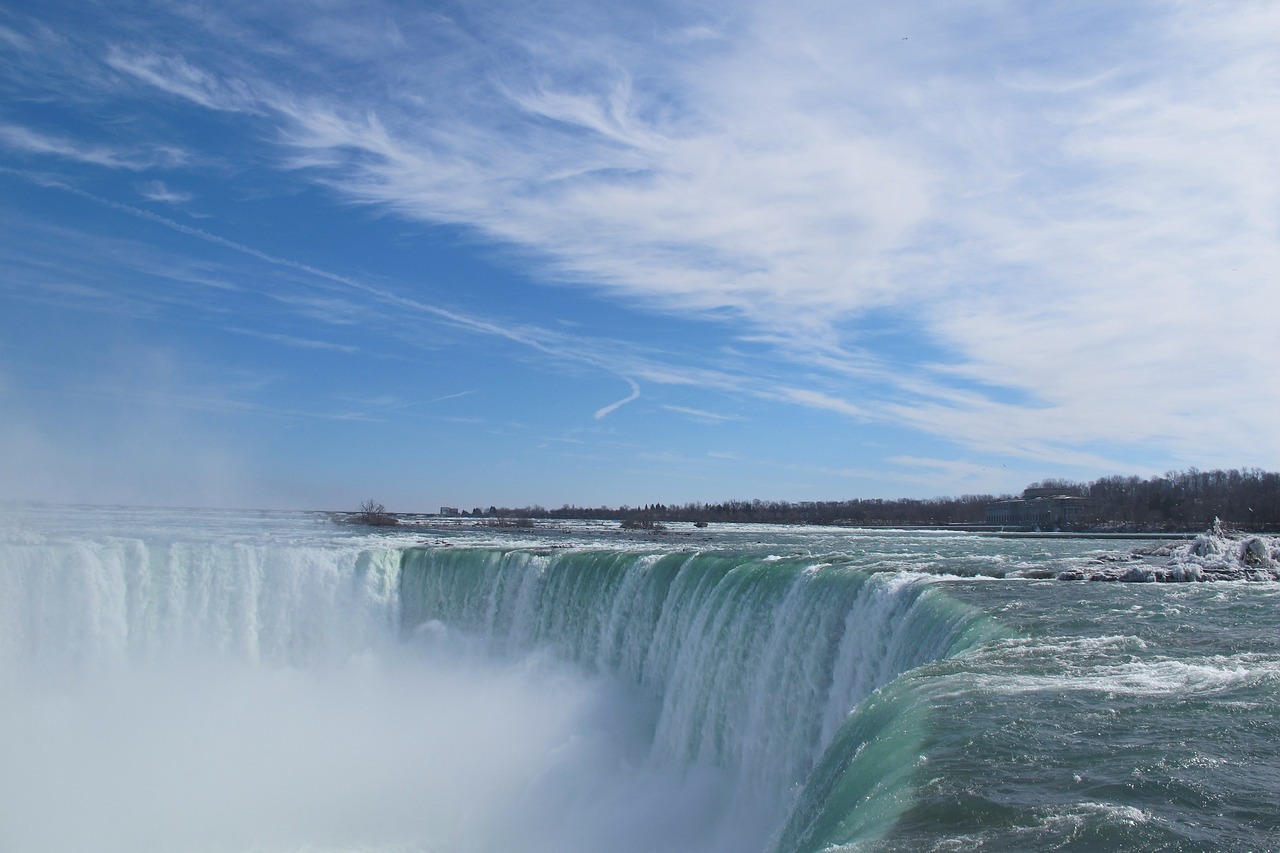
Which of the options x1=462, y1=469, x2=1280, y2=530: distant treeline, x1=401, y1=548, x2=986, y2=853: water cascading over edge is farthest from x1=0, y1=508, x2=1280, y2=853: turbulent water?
x1=462, y1=469, x2=1280, y2=530: distant treeline

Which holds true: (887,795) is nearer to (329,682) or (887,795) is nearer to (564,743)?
(564,743)

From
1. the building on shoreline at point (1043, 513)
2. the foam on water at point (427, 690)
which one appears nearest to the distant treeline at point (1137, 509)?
the building on shoreline at point (1043, 513)

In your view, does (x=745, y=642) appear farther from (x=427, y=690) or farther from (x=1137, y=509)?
(x=1137, y=509)

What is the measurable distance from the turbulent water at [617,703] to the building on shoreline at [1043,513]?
4743cm

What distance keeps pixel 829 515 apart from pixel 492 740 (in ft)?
321

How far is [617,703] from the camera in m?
18.4

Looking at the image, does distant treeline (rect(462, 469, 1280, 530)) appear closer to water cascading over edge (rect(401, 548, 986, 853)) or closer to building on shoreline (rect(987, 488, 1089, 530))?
building on shoreline (rect(987, 488, 1089, 530))

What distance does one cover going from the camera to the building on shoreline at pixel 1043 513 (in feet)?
236

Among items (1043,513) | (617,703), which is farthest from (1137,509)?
(617,703)

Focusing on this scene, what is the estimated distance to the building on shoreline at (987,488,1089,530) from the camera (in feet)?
236

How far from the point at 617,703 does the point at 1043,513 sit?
65598 millimetres

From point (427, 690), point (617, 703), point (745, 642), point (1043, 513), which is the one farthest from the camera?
point (1043, 513)

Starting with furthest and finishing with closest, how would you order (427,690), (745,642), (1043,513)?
(1043,513) < (427,690) < (745,642)

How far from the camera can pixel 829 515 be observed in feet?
368
